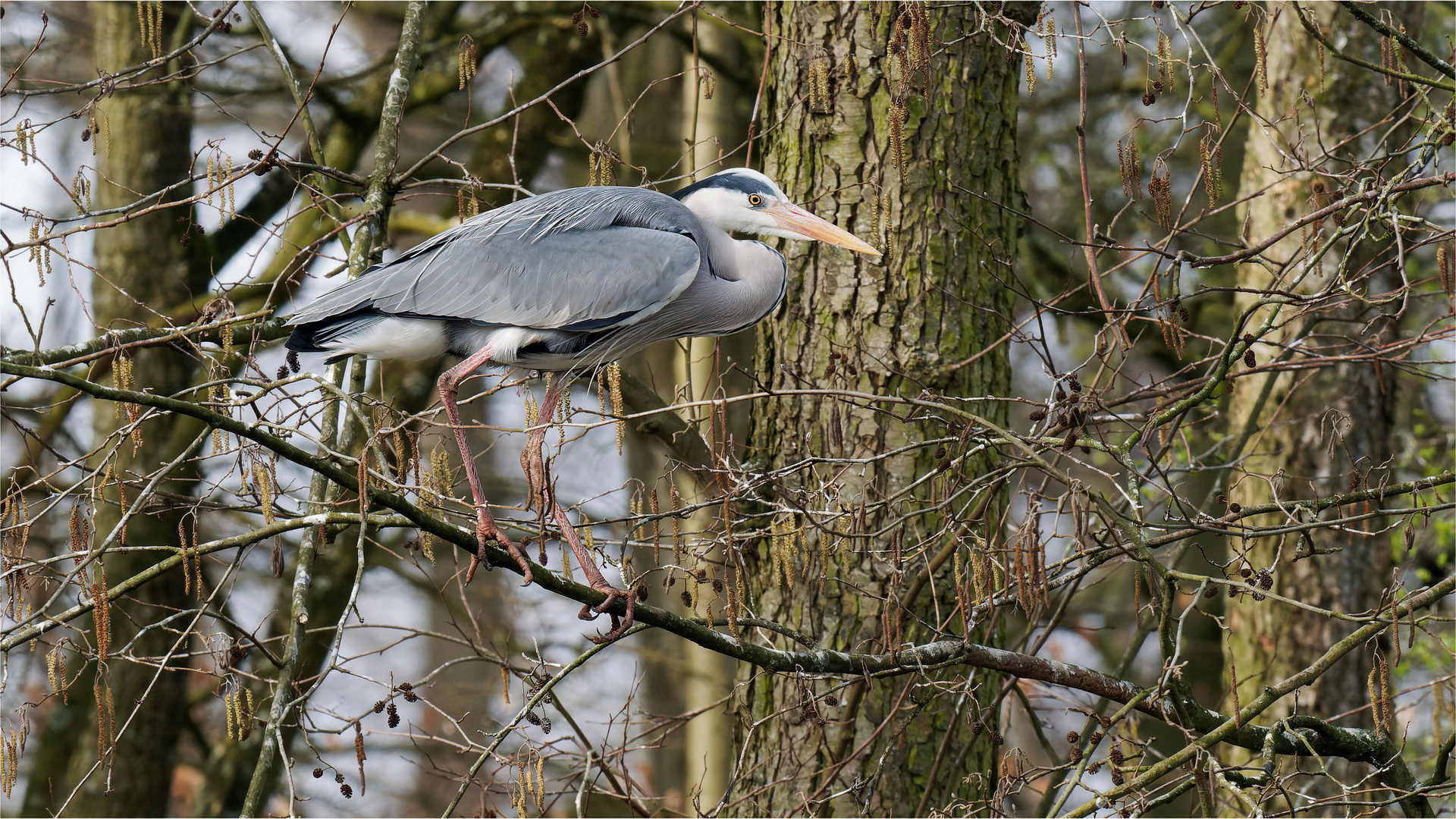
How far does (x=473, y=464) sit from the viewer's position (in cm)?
367

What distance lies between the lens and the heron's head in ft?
13.6

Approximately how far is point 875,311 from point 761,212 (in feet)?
1.81

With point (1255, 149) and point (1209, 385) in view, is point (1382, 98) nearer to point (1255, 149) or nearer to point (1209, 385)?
point (1255, 149)

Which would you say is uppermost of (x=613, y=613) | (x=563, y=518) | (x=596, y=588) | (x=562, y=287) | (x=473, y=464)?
(x=562, y=287)

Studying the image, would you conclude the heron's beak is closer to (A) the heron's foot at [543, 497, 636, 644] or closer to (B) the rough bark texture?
(B) the rough bark texture

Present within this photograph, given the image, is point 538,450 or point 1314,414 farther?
point 1314,414

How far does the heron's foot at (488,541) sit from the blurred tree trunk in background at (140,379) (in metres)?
3.63

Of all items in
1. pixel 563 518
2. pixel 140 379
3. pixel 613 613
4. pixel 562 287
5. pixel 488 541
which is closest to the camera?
pixel 488 541

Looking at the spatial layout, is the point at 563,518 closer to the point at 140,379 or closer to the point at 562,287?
the point at 562,287

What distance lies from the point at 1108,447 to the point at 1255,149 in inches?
136

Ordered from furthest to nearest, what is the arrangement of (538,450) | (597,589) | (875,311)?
(875,311) < (538,450) < (597,589)

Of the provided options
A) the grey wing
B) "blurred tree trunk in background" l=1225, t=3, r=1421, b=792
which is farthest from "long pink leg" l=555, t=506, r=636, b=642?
"blurred tree trunk in background" l=1225, t=3, r=1421, b=792

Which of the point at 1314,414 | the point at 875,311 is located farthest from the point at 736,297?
the point at 1314,414

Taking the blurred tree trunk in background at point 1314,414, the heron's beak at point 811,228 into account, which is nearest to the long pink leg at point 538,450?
the heron's beak at point 811,228
